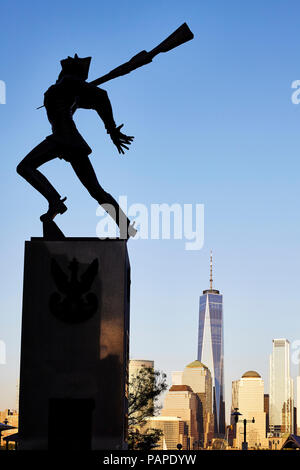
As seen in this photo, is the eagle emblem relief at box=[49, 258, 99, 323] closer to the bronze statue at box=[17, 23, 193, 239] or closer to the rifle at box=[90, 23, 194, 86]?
the bronze statue at box=[17, 23, 193, 239]

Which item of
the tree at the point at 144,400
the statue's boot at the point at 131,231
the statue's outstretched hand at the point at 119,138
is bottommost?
the tree at the point at 144,400

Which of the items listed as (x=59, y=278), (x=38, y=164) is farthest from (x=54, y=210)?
(x=59, y=278)

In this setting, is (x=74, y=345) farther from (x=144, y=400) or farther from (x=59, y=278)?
(x=144, y=400)

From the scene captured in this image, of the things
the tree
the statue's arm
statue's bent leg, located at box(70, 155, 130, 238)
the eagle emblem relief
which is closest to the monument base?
the eagle emblem relief

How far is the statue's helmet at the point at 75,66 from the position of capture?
1362 cm

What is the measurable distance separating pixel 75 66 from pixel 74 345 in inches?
182

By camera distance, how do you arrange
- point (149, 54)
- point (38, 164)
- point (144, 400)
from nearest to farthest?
point (38, 164) → point (149, 54) → point (144, 400)

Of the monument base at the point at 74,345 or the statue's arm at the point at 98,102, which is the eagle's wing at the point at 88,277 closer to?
the monument base at the point at 74,345

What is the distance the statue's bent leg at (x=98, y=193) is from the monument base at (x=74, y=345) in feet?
3.40

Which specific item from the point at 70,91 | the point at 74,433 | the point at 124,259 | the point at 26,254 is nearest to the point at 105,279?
the point at 124,259

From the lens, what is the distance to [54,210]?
1347 cm

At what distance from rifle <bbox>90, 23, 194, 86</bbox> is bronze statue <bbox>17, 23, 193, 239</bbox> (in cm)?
36

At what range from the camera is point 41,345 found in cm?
1241

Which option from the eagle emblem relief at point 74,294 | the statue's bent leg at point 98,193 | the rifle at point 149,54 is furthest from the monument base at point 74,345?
the rifle at point 149,54
